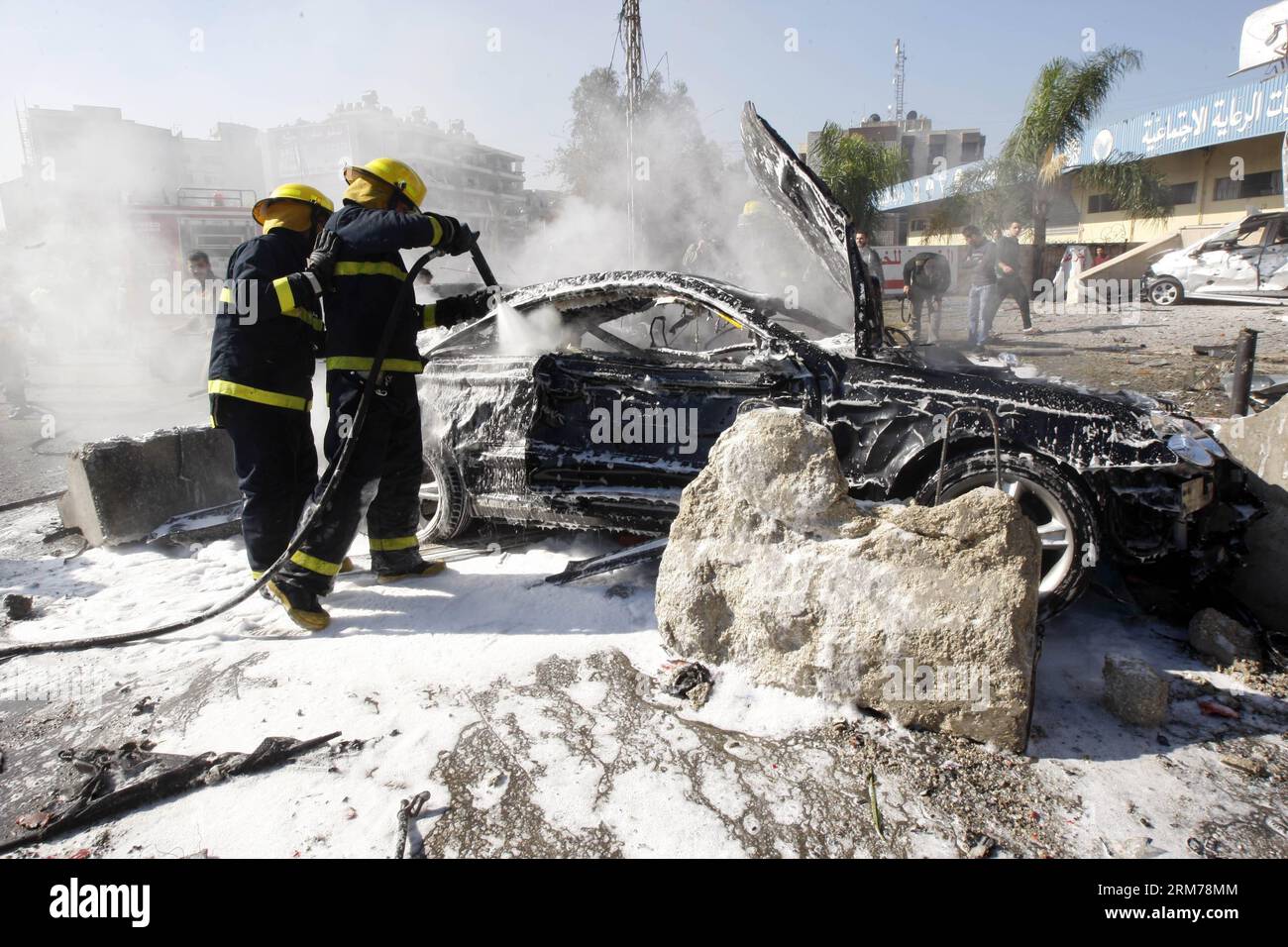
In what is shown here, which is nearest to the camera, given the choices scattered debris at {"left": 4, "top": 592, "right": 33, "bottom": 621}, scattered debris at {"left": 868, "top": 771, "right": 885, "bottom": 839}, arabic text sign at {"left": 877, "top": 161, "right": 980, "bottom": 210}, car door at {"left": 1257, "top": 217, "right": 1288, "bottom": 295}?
scattered debris at {"left": 868, "top": 771, "right": 885, "bottom": 839}

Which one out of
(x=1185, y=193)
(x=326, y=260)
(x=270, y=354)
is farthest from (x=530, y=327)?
(x=1185, y=193)

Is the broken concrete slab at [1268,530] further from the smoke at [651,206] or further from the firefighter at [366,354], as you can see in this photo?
the smoke at [651,206]

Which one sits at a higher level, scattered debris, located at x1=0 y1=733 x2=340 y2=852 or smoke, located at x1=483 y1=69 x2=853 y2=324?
smoke, located at x1=483 y1=69 x2=853 y2=324

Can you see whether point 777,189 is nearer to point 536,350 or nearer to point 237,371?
point 536,350

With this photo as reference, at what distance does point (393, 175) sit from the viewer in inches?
138

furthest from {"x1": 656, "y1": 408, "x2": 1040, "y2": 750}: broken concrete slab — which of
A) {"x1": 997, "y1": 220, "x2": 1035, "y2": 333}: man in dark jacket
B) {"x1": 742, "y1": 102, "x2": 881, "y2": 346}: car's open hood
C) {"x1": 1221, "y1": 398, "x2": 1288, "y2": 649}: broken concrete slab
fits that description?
{"x1": 997, "y1": 220, "x2": 1035, "y2": 333}: man in dark jacket

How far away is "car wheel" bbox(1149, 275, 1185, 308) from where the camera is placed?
14.1 meters

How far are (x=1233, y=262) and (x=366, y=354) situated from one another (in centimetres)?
1540

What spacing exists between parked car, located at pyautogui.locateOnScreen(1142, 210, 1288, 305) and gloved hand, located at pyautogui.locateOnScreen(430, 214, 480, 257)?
14.6m

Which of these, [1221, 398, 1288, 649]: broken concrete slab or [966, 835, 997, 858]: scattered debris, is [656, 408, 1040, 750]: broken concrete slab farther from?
[1221, 398, 1288, 649]: broken concrete slab

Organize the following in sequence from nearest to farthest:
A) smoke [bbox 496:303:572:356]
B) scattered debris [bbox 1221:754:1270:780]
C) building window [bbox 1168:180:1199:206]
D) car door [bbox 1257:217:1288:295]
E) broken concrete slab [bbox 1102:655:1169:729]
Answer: scattered debris [bbox 1221:754:1270:780]
broken concrete slab [bbox 1102:655:1169:729]
smoke [bbox 496:303:572:356]
car door [bbox 1257:217:1288:295]
building window [bbox 1168:180:1199:206]

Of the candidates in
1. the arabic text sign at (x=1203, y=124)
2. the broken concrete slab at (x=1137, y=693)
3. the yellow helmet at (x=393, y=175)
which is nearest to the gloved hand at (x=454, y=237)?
the yellow helmet at (x=393, y=175)
